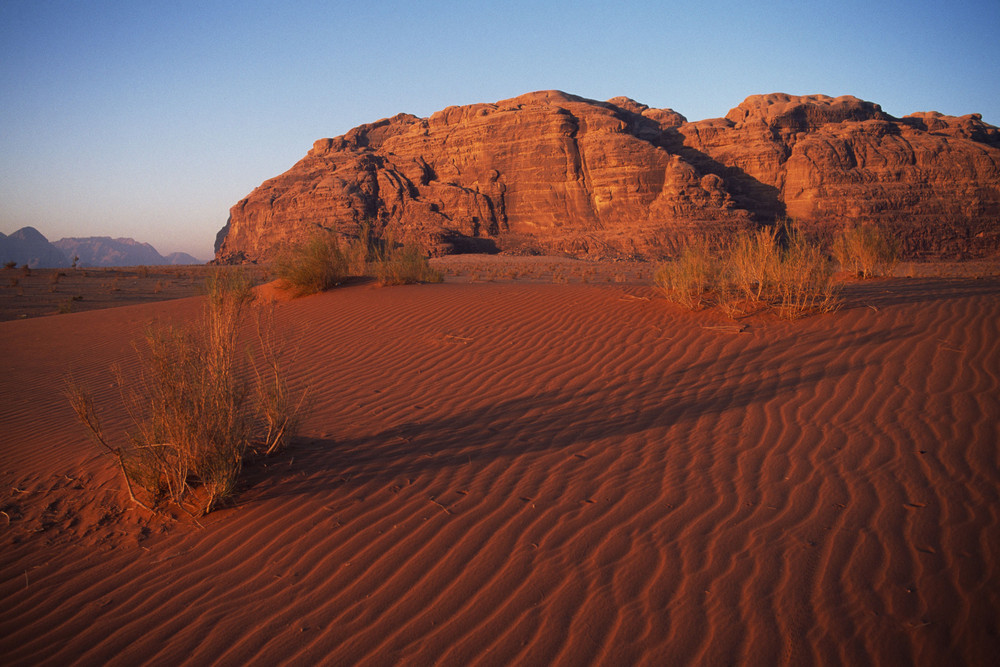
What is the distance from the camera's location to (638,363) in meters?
6.24

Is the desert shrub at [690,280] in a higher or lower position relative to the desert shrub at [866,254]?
lower

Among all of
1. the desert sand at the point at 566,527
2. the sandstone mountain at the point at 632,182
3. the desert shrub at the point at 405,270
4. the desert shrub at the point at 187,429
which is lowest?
the desert sand at the point at 566,527

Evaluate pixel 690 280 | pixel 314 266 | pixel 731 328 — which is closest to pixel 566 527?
pixel 731 328

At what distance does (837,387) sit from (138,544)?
5.72 m

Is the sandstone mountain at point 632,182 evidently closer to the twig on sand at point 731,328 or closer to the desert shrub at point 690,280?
the desert shrub at point 690,280

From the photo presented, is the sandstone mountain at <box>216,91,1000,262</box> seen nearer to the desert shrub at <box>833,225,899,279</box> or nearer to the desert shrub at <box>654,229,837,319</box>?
the desert shrub at <box>833,225,899,279</box>

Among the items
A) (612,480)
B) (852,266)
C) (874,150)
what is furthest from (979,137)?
(612,480)

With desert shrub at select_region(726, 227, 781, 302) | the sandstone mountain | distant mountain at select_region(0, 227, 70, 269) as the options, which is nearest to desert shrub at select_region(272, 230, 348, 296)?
desert shrub at select_region(726, 227, 781, 302)

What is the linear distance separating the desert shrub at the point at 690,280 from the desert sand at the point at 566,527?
7.15 feet

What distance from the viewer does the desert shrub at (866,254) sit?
1214cm

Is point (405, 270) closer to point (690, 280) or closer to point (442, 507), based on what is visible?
point (690, 280)

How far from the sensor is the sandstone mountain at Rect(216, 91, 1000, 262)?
3888 centimetres

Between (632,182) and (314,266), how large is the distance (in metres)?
35.1

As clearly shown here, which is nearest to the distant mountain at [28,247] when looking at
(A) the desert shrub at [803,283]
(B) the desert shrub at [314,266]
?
(B) the desert shrub at [314,266]
